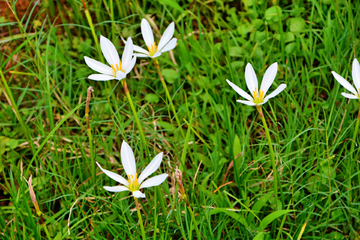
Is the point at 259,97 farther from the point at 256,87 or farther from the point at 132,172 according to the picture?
the point at 132,172

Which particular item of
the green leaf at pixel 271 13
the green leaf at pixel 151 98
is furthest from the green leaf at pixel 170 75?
the green leaf at pixel 271 13

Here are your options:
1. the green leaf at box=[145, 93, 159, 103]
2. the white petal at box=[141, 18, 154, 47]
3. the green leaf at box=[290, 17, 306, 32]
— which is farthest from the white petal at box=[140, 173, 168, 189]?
the green leaf at box=[290, 17, 306, 32]

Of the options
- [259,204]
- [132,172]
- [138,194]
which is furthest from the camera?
[259,204]

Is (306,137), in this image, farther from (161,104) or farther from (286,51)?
(161,104)

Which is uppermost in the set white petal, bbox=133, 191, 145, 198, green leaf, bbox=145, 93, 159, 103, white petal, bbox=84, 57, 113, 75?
white petal, bbox=84, 57, 113, 75

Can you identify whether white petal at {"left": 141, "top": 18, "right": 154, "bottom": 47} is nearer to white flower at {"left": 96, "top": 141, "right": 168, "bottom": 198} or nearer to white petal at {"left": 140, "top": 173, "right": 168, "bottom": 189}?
white flower at {"left": 96, "top": 141, "right": 168, "bottom": 198}

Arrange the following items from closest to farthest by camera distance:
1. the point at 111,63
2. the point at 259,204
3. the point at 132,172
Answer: the point at 132,172, the point at 111,63, the point at 259,204

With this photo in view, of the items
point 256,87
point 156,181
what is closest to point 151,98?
point 256,87

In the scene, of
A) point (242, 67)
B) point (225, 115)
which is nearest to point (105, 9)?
point (242, 67)

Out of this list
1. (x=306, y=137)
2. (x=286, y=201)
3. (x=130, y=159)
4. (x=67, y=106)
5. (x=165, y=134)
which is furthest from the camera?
(x=67, y=106)
